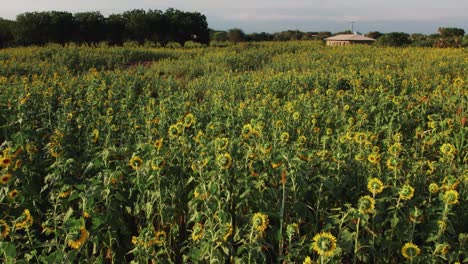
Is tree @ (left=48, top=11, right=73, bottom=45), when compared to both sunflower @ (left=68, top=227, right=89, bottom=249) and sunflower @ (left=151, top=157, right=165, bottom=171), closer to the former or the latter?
sunflower @ (left=151, top=157, right=165, bottom=171)

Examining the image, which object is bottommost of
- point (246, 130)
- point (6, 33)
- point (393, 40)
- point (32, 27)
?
point (246, 130)

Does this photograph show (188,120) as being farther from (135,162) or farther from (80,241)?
(80,241)

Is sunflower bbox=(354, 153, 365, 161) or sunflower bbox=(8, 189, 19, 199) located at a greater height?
sunflower bbox=(354, 153, 365, 161)

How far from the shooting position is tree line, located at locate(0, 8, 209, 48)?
2692cm

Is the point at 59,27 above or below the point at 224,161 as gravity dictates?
above

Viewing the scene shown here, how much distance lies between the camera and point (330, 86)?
764cm

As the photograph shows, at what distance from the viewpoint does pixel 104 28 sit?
97.7 ft

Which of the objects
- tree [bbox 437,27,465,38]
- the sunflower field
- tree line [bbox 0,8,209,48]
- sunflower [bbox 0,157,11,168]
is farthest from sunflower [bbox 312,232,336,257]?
tree [bbox 437,27,465,38]

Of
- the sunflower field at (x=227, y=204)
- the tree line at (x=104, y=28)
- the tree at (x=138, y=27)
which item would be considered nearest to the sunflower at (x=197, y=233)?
→ the sunflower field at (x=227, y=204)

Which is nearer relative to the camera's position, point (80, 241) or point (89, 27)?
point (80, 241)

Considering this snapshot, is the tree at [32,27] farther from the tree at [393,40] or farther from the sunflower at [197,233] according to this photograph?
the sunflower at [197,233]

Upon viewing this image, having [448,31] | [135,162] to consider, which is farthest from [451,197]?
[448,31]

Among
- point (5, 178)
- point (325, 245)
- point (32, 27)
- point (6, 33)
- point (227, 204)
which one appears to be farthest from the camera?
point (6, 33)

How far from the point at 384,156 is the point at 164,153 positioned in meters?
1.69
